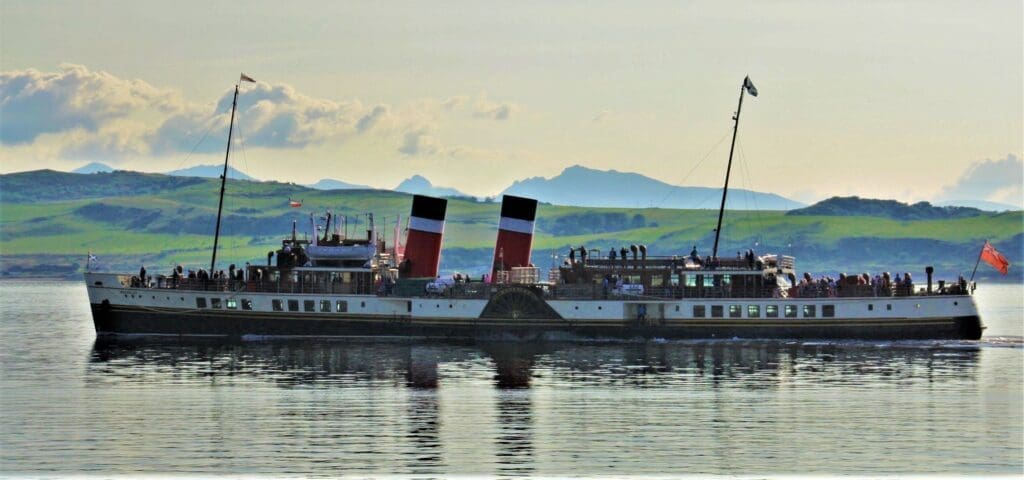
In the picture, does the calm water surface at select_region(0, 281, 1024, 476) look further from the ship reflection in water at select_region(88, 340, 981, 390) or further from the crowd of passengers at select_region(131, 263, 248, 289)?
the crowd of passengers at select_region(131, 263, 248, 289)

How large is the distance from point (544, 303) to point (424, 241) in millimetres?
9259

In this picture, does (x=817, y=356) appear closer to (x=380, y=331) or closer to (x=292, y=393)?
(x=380, y=331)

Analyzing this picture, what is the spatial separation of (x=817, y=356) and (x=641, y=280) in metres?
12.1

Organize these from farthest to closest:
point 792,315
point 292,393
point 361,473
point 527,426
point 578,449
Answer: point 792,315 → point 292,393 → point 527,426 → point 578,449 → point 361,473

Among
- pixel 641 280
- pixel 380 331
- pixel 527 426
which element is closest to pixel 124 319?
pixel 380 331

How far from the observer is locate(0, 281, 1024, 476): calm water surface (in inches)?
1740

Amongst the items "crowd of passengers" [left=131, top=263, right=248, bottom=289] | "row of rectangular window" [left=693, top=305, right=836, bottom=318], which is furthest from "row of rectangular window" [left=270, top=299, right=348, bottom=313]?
"row of rectangular window" [left=693, top=305, right=836, bottom=318]

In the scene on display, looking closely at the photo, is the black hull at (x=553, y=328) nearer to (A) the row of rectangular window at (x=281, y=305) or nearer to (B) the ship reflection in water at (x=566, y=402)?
(A) the row of rectangular window at (x=281, y=305)

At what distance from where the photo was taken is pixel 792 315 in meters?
83.4

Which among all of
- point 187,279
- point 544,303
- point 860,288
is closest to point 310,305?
point 187,279

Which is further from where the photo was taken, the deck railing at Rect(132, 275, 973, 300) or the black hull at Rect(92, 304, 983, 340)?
the deck railing at Rect(132, 275, 973, 300)

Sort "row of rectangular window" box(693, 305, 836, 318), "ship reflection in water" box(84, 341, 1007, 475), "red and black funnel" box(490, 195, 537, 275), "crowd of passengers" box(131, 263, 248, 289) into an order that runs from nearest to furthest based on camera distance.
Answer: "ship reflection in water" box(84, 341, 1007, 475) < "row of rectangular window" box(693, 305, 836, 318) < "crowd of passengers" box(131, 263, 248, 289) < "red and black funnel" box(490, 195, 537, 275)

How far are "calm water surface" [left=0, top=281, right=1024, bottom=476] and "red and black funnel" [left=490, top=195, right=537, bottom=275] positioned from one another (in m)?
9.13

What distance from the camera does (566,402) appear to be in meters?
57.2
